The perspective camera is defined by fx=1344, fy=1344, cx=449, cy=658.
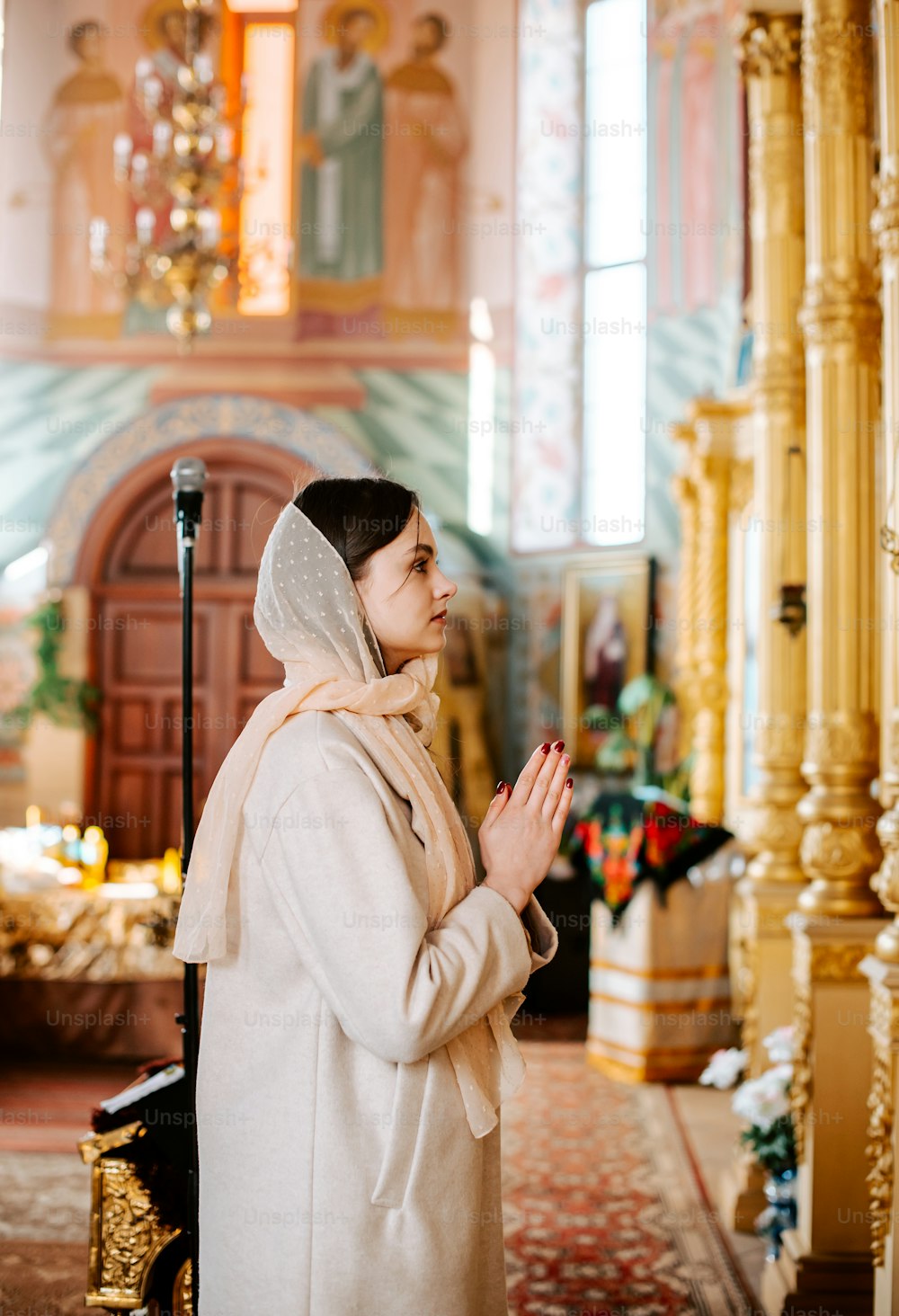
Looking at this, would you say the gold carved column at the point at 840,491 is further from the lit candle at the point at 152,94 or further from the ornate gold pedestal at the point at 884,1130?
the lit candle at the point at 152,94

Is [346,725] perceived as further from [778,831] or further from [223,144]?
[223,144]

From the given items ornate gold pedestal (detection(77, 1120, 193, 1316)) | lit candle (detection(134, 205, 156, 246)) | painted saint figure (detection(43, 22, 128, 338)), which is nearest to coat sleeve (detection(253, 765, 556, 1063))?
ornate gold pedestal (detection(77, 1120, 193, 1316))

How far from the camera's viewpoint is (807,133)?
4.20 meters

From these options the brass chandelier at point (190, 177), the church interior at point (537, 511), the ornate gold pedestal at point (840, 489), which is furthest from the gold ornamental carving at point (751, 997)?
the brass chandelier at point (190, 177)

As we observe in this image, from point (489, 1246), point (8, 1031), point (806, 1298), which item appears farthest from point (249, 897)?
point (8, 1031)

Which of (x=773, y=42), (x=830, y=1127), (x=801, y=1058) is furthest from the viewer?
(x=773, y=42)

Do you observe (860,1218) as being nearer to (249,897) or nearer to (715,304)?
(249,897)

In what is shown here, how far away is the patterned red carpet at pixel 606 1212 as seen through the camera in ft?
12.6

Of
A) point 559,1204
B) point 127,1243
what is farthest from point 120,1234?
point 559,1204

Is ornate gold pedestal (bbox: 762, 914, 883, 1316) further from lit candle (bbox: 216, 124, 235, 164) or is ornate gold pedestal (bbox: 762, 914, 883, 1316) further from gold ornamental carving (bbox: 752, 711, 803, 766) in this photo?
lit candle (bbox: 216, 124, 235, 164)

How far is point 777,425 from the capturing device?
17.0 ft

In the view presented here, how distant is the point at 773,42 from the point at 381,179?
623cm

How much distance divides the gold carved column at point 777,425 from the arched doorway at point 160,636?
17.8 ft

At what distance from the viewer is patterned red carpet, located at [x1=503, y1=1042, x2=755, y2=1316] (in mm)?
3850
